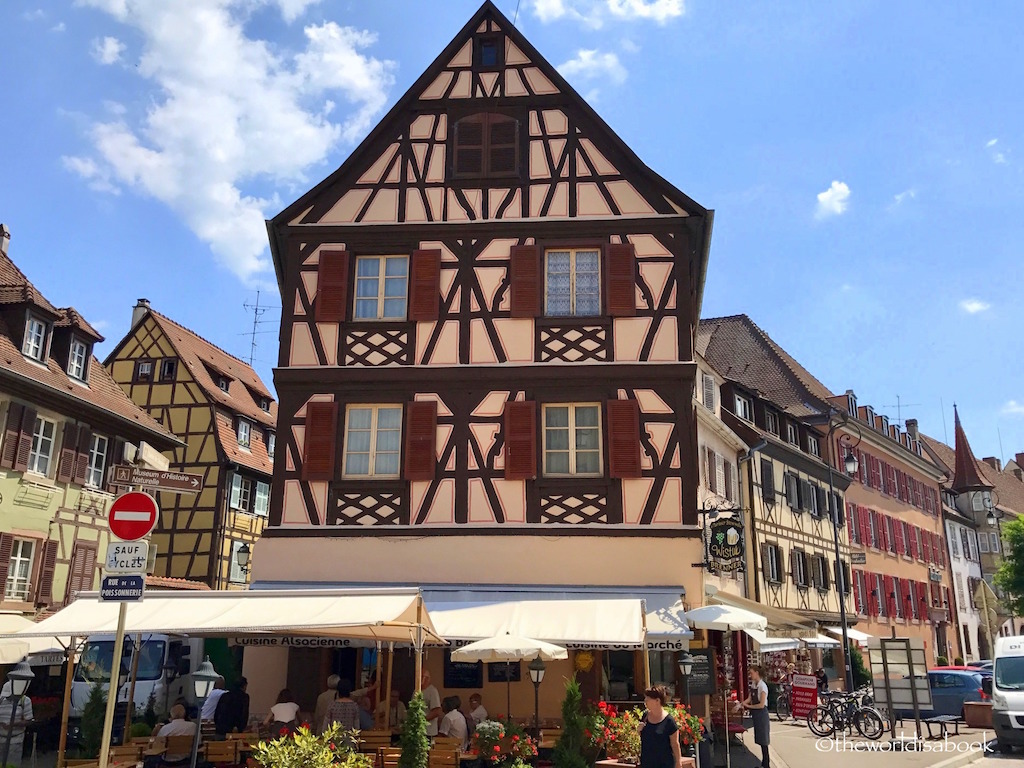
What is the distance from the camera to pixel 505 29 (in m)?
20.0

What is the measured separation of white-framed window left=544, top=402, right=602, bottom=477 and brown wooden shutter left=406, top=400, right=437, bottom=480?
2049 mm

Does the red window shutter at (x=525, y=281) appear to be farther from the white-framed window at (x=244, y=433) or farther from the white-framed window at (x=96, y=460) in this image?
the white-framed window at (x=244, y=433)

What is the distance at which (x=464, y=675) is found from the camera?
56.4ft

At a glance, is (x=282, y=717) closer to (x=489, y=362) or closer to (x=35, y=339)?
(x=489, y=362)

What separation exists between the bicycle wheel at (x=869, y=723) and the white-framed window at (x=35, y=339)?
66.5 feet

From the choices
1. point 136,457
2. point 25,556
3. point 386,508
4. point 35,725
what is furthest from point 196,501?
point 386,508

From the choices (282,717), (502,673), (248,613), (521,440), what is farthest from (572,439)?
(248,613)

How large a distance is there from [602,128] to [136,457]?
15785mm

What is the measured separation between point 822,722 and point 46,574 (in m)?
17.8

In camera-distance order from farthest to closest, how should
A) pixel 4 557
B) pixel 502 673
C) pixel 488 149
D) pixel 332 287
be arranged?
pixel 4 557, pixel 488 149, pixel 332 287, pixel 502 673

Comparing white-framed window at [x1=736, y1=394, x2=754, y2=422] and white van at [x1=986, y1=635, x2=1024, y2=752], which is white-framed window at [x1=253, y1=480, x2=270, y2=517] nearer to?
white-framed window at [x1=736, y1=394, x2=754, y2=422]

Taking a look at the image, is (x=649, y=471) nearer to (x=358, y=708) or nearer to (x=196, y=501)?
(x=358, y=708)

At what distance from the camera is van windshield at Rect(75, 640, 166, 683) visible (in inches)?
737

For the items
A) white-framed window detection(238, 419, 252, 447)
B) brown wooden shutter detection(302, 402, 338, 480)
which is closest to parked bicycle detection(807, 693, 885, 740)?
brown wooden shutter detection(302, 402, 338, 480)
